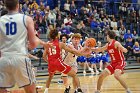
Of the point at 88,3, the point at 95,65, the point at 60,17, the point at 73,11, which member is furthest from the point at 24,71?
the point at 88,3

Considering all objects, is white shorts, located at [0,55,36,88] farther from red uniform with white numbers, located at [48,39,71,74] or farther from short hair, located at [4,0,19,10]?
red uniform with white numbers, located at [48,39,71,74]

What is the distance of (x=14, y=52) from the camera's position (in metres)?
4.75

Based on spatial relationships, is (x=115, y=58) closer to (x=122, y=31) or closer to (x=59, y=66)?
(x=59, y=66)

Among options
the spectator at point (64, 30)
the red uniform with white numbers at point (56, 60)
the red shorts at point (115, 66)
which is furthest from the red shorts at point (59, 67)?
the spectator at point (64, 30)

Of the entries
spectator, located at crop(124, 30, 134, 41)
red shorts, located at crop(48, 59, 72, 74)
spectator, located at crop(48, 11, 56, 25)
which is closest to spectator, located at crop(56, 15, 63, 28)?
spectator, located at crop(48, 11, 56, 25)

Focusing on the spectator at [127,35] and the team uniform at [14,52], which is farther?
the spectator at [127,35]

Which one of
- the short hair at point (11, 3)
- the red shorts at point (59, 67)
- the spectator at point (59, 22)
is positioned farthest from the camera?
the spectator at point (59, 22)

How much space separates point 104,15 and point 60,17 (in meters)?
4.18

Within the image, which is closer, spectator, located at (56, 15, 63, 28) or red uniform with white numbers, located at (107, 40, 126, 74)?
red uniform with white numbers, located at (107, 40, 126, 74)

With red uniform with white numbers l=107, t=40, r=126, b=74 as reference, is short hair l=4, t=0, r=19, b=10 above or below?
above

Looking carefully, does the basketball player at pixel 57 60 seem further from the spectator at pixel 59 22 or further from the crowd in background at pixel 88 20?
the spectator at pixel 59 22

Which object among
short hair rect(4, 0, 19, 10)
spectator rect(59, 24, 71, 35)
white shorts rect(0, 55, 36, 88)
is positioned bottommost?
spectator rect(59, 24, 71, 35)

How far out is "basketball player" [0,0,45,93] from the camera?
4719mm

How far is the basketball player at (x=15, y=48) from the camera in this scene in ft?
15.5
